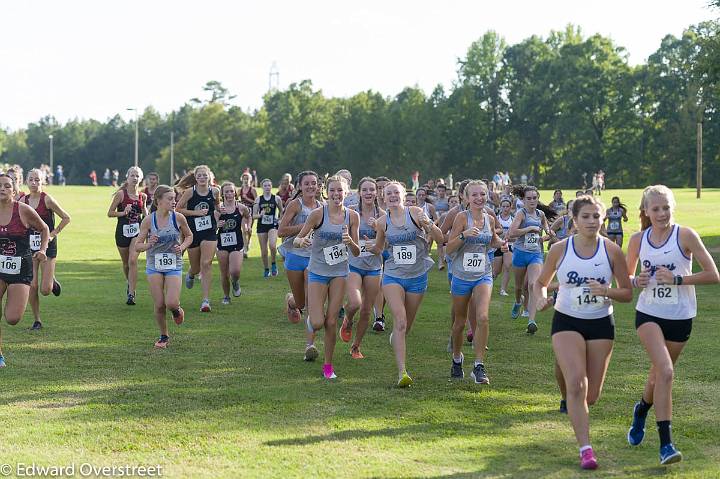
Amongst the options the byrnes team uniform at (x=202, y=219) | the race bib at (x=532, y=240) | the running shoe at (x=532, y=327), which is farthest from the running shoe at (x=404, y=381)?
the byrnes team uniform at (x=202, y=219)

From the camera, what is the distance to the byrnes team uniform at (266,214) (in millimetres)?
20922

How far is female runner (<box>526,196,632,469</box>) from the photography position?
6949 millimetres

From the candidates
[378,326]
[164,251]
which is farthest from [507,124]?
[164,251]

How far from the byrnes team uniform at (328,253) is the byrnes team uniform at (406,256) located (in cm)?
57

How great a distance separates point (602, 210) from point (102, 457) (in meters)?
3.91

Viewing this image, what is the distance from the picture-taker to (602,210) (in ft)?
23.8

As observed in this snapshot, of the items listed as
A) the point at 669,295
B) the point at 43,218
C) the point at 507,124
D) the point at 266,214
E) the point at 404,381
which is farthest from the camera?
the point at 507,124

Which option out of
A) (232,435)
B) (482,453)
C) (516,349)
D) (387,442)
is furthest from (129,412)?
(516,349)

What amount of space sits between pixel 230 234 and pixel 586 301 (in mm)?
9911

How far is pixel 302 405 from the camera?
8.84 metres

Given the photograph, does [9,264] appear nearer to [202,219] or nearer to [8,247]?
[8,247]

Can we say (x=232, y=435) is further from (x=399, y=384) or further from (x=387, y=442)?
(x=399, y=384)

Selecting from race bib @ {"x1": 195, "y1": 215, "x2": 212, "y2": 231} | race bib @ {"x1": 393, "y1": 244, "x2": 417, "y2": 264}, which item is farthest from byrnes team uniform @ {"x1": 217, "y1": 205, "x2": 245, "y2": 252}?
race bib @ {"x1": 393, "y1": 244, "x2": 417, "y2": 264}

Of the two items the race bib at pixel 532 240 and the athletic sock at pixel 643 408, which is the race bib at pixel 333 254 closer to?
the athletic sock at pixel 643 408
